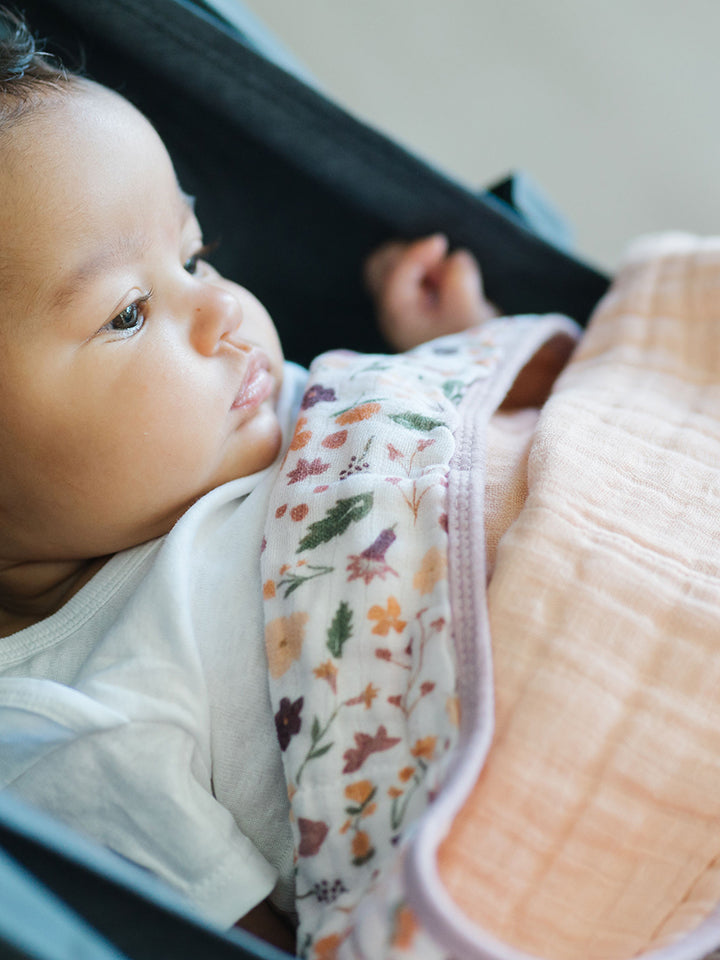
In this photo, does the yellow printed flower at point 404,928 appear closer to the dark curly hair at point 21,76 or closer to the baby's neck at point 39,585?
the baby's neck at point 39,585

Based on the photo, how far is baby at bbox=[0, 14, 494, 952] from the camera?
1.74 feet

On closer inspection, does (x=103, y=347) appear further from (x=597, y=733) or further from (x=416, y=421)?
(x=597, y=733)

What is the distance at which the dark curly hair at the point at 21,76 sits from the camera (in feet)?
1.91

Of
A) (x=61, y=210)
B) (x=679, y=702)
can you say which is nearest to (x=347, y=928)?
(x=679, y=702)

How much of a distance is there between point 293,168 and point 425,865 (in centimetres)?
73

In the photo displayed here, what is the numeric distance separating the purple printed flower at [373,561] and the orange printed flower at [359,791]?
0.12 metres

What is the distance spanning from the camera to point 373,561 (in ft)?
1.72

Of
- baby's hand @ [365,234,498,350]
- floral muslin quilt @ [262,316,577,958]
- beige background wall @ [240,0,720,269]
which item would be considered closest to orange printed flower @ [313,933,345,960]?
floral muslin quilt @ [262,316,577,958]

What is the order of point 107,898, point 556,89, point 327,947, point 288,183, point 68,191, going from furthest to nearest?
point 556,89
point 288,183
point 68,191
point 327,947
point 107,898

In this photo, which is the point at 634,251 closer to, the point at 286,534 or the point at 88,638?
the point at 286,534

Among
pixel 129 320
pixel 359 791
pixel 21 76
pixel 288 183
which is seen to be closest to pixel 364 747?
pixel 359 791

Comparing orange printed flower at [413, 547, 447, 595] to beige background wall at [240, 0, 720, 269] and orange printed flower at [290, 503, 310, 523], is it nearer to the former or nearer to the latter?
orange printed flower at [290, 503, 310, 523]

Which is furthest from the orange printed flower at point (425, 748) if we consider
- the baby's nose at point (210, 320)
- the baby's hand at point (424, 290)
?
the baby's hand at point (424, 290)

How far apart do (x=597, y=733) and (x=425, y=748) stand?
3.8 inches
